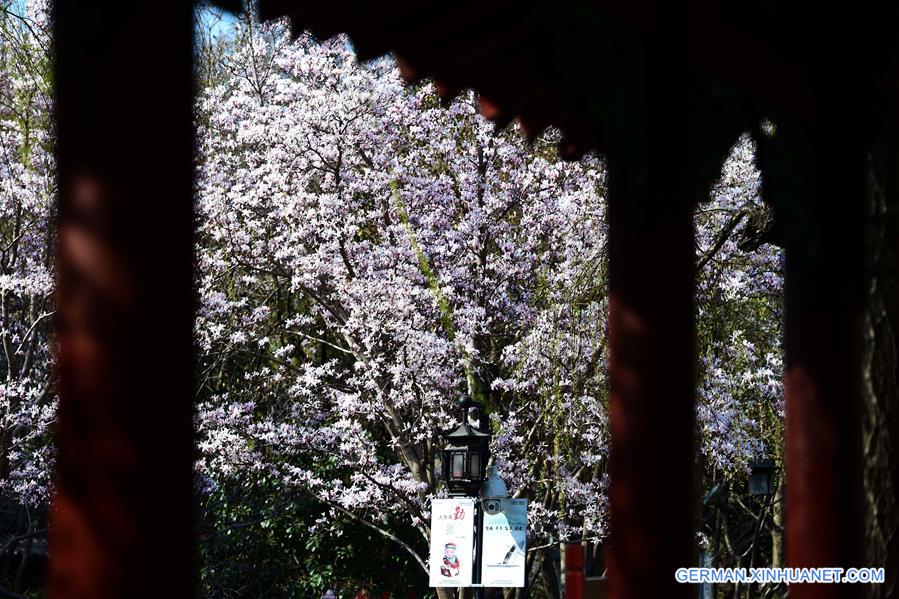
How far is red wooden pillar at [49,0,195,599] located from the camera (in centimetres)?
161

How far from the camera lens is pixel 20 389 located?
1428cm

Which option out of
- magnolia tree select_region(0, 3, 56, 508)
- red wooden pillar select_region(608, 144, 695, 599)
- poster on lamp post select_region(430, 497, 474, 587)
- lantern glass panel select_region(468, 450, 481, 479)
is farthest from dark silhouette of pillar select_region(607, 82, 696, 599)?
magnolia tree select_region(0, 3, 56, 508)

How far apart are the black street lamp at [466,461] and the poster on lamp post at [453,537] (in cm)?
78

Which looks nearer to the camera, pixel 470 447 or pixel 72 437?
pixel 72 437

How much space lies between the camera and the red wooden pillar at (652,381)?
9.14ft

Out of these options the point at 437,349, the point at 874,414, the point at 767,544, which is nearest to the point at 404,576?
the point at 437,349

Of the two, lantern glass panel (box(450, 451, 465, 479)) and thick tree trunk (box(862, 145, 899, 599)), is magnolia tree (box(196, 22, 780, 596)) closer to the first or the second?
lantern glass panel (box(450, 451, 465, 479))

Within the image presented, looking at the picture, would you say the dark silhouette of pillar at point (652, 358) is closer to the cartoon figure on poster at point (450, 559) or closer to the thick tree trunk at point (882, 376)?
the thick tree trunk at point (882, 376)

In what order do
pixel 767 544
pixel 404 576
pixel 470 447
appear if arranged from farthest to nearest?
pixel 767 544, pixel 404 576, pixel 470 447

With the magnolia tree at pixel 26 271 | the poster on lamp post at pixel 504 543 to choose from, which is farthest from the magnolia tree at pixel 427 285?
the poster on lamp post at pixel 504 543

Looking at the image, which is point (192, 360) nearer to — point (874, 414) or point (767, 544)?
point (874, 414)

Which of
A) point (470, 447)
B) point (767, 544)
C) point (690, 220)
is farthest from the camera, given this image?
point (767, 544)

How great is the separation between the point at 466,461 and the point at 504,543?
1016mm

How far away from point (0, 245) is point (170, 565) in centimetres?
1561
